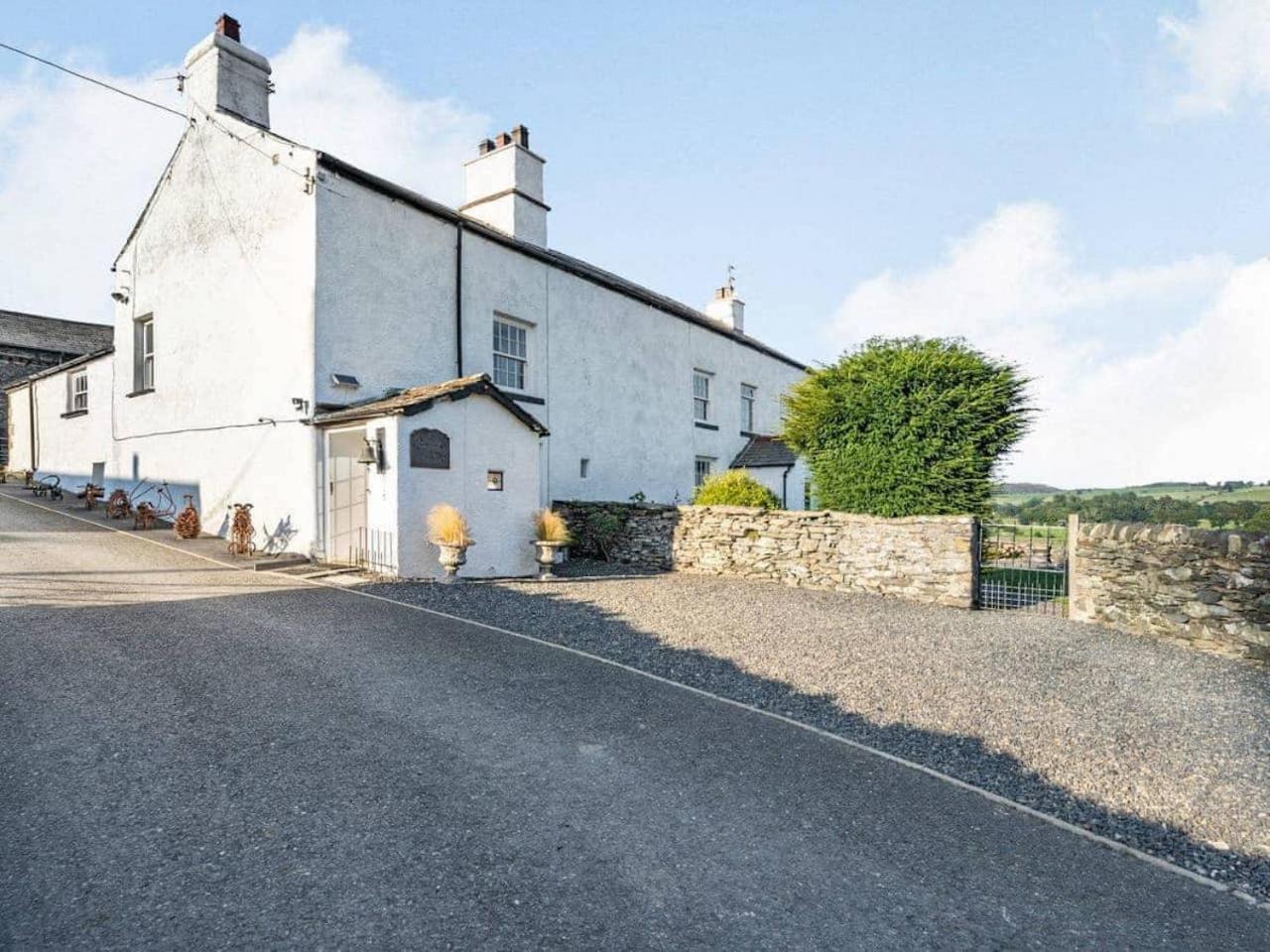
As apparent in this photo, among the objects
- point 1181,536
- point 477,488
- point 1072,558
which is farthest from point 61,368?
point 1181,536

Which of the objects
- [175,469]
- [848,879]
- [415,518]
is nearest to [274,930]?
[848,879]

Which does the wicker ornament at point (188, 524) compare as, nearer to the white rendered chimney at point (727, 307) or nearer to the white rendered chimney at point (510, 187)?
the white rendered chimney at point (510, 187)

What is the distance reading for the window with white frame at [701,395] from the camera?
24353 millimetres

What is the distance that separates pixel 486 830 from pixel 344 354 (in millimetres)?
11328

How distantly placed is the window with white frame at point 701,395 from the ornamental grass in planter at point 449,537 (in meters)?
13.9

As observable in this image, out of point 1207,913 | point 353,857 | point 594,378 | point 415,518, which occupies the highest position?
point 594,378

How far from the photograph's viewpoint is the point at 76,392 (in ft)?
67.2

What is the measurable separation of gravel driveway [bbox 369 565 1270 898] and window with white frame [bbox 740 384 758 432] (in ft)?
52.0

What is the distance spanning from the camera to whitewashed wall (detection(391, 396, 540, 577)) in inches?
458

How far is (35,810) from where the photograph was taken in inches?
150

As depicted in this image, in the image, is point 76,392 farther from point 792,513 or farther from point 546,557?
point 792,513

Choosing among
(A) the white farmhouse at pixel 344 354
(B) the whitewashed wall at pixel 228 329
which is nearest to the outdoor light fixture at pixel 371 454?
(A) the white farmhouse at pixel 344 354

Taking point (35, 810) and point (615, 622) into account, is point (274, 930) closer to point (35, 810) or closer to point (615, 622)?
point (35, 810)

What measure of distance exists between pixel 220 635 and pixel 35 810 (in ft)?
12.3
